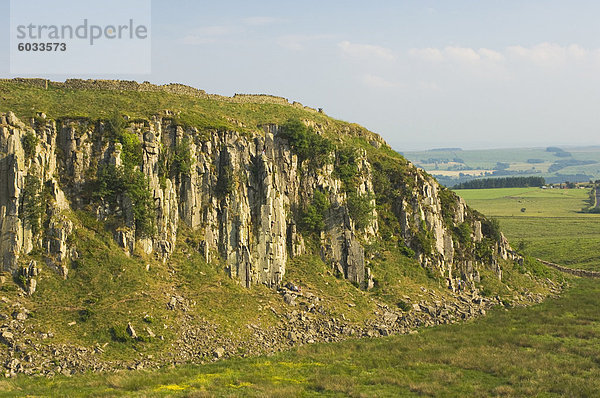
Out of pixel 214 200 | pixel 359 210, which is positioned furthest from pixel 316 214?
pixel 214 200

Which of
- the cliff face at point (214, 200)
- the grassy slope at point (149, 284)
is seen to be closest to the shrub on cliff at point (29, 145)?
the cliff face at point (214, 200)

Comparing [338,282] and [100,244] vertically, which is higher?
Answer: [100,244]

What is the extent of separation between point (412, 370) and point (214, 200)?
31658 millimetres

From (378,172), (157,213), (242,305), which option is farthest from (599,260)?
(157,213)

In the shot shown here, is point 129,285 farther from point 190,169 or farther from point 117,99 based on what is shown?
point 117,99

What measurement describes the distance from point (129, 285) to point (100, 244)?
5.87 metres

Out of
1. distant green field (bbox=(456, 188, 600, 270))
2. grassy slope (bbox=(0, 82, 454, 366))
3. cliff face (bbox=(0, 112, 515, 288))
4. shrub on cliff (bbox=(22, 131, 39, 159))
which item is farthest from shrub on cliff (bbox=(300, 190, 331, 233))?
distant green field (bbox=(456, 188, 600, 270))

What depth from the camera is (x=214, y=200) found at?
65.8 meters

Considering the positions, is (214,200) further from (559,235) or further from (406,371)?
(559,235)

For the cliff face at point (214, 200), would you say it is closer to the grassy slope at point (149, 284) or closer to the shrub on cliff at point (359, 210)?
the shrub on cliff at point (359, 210)

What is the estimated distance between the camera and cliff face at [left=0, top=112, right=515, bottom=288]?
54.1 meters

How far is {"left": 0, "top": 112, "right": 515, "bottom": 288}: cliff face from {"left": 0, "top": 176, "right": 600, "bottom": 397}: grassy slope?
13431mm

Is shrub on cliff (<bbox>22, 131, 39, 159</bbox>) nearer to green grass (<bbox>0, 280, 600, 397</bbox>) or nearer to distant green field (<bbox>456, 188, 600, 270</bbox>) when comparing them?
green grass (<bbox>0, 280, 600, 397</bbox>)

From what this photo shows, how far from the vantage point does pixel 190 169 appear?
65.1 m
